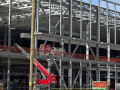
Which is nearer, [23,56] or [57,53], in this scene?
[23,56]

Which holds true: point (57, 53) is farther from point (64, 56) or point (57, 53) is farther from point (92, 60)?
point (92, 60)

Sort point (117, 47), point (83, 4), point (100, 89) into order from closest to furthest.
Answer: point (100, 89) → point (83, 4) → point (117, 47)

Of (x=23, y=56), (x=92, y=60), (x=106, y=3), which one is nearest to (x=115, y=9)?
(x=106, y=3)

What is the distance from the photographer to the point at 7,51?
3497cm

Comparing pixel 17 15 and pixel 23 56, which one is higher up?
Answer: pixel 17 15

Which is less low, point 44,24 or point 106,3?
point 106,3

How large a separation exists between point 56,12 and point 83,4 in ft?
16.1

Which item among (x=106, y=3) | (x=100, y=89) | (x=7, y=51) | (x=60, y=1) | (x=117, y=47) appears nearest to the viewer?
(x=7, y=51)

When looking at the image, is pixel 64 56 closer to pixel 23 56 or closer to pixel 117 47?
pixel 23 56

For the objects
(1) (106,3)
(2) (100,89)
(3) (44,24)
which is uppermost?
(1) (106,3)

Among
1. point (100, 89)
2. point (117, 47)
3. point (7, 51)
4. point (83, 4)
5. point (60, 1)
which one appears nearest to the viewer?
point (7, 51)

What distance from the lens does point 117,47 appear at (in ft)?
181

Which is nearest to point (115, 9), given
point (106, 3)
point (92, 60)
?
point (106, 3)

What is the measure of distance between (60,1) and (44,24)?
15023 millimetres
